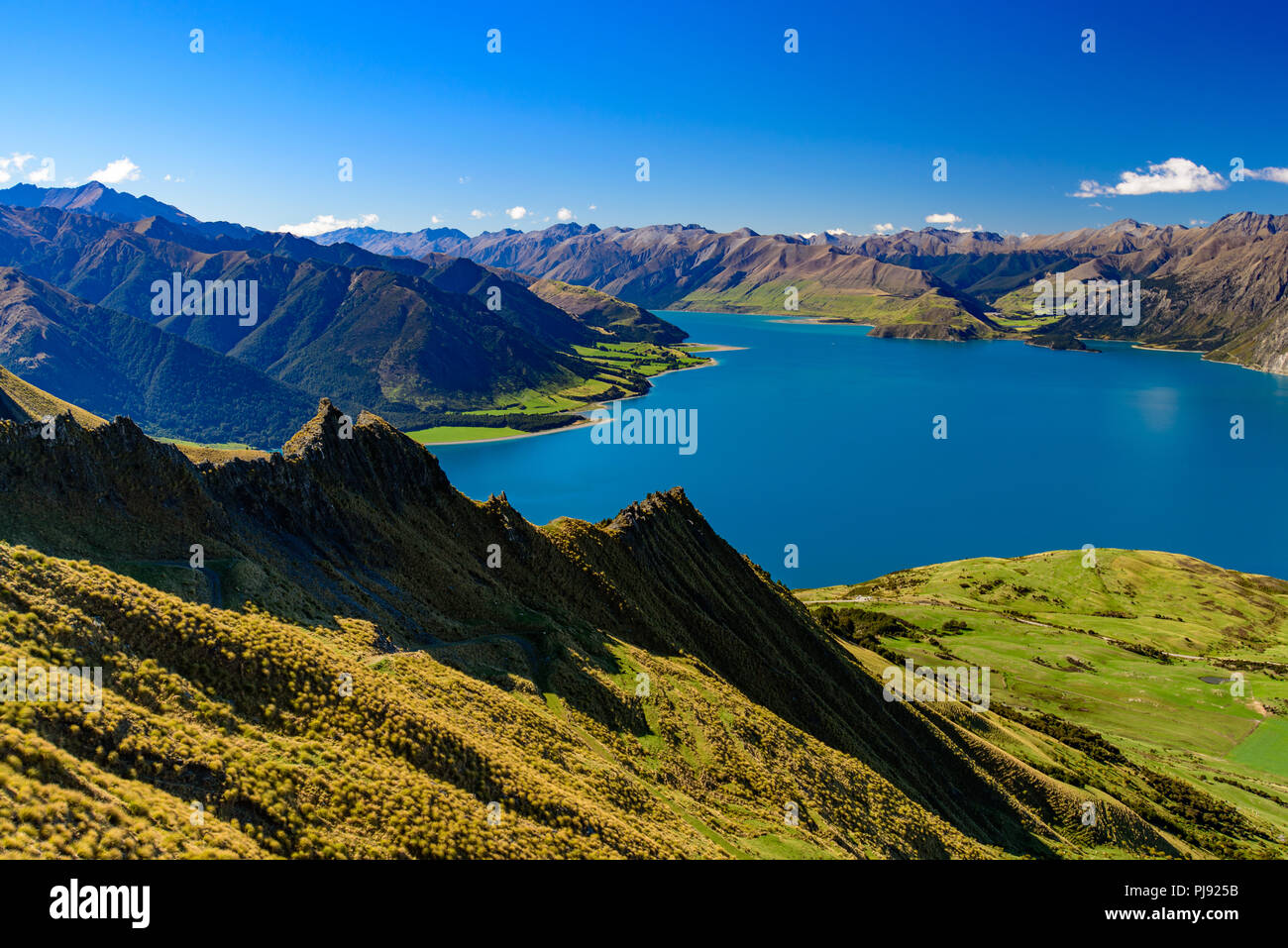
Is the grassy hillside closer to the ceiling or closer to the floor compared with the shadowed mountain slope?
closer to the floor

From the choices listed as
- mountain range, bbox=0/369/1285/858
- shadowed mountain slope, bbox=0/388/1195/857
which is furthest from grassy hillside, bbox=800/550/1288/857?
shadowed mountain slope, bbox=0/388/1195/857

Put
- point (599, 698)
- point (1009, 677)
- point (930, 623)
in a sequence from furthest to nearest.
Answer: point (930, 623) < point (1009, 677) < point (599, 698)

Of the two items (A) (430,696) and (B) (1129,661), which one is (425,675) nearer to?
(A) (430,696)

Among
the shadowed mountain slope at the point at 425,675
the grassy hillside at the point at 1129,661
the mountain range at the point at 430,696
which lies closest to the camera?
the mountain range at the point at 430,696

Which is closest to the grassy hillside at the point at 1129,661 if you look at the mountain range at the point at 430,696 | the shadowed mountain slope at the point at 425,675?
the mountain range at the point at 430,696

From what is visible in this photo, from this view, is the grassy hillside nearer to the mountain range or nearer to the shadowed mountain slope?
the mountain range

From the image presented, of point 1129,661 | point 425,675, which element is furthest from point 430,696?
point 1129,661

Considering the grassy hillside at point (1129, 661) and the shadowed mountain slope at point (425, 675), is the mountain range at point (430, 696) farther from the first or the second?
the grassy hillside at point (1129, 661)

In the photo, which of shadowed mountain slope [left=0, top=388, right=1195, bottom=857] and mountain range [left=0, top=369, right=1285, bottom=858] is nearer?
mountain range [left=0, top=369, right=1285, bottom=858]

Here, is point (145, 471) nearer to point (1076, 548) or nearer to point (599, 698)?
point (599, 698)
